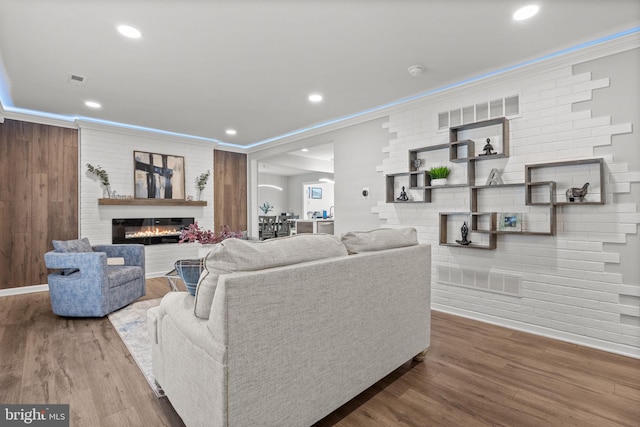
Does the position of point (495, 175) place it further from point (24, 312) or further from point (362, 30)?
point (24, 312)

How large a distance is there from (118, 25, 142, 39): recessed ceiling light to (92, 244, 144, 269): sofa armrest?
2610mm

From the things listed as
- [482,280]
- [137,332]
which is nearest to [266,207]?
[137,332]

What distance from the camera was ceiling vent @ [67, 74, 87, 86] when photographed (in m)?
3.38

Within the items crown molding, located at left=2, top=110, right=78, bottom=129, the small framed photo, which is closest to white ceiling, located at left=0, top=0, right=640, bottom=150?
crown molding, located at left=2, top=110, right=78, bottom=129

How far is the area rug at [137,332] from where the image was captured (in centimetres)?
231

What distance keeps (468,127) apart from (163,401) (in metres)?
3.70

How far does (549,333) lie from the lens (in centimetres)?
303

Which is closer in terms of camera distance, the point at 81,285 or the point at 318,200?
the point at 81,285

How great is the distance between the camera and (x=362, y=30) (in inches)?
101

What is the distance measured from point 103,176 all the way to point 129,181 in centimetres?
41

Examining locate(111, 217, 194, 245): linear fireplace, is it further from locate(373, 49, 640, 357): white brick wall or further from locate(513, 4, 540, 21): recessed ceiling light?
locate(513, 4, 540, 21): recessed ceiling light

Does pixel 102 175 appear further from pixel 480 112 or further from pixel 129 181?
pixel 480 112

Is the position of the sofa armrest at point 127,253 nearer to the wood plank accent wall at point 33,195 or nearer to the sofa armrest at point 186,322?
the wood plank accent wall at point 33,195

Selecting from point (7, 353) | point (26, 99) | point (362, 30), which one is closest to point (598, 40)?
point (362, 30)
